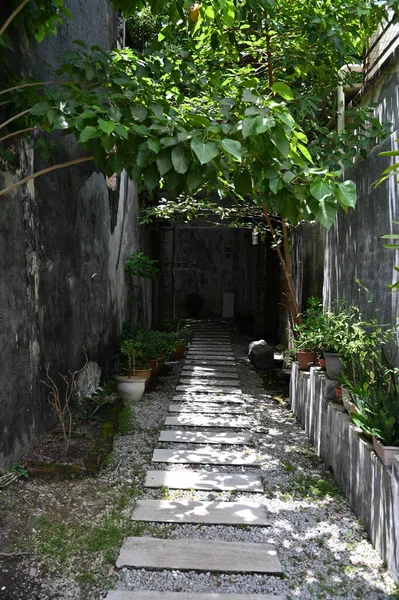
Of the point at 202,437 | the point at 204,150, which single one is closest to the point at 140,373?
the point at 202,437

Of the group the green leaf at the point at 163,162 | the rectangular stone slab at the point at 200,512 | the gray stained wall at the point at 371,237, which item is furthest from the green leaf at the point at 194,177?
the rectangular stone slab at the point at 200,512

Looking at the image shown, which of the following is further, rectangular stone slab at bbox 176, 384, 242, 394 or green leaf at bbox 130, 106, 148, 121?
rectangular stone slab at bbox 176, 384, 242, 394

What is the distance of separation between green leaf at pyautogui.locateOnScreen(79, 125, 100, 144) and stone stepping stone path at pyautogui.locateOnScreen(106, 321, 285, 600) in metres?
2.16

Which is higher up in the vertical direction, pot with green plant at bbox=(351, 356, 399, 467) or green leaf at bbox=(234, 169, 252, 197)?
green leaf at bbox=(234, 169, 252, 197)

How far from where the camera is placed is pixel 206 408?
19.7ft

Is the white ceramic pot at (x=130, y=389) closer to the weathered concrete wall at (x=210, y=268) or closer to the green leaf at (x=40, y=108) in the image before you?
the green leaf at (x=40, y=108)

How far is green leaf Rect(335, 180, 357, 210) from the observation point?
2.30 metres

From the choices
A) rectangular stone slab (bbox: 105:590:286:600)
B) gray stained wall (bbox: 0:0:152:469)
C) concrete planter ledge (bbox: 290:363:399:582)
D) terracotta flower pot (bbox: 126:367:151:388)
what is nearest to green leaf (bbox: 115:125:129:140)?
gray stained wall (bbox: 0:0:152:469)

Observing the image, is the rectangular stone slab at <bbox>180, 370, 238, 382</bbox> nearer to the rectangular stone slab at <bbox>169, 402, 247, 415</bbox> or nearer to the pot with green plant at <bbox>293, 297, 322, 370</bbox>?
the rectangular stone slab at <bbox>169, 402, 247, 415</bbox>

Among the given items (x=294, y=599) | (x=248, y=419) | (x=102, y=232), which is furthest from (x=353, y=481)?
(x=102, y=232)

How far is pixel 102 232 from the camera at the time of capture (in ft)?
21.3

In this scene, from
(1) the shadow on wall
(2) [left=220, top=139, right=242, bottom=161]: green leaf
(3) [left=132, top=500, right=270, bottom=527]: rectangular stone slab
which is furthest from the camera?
(1) the shadow on wall

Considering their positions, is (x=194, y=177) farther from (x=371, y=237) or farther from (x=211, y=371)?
(x=211, y=371)

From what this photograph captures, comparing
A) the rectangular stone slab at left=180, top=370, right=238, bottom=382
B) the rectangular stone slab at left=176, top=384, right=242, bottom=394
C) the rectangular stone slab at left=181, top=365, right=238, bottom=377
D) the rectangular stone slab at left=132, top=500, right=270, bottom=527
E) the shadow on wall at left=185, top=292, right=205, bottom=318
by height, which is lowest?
the rectangular stone slab at left=132, top=500, right=270, bottom=527
